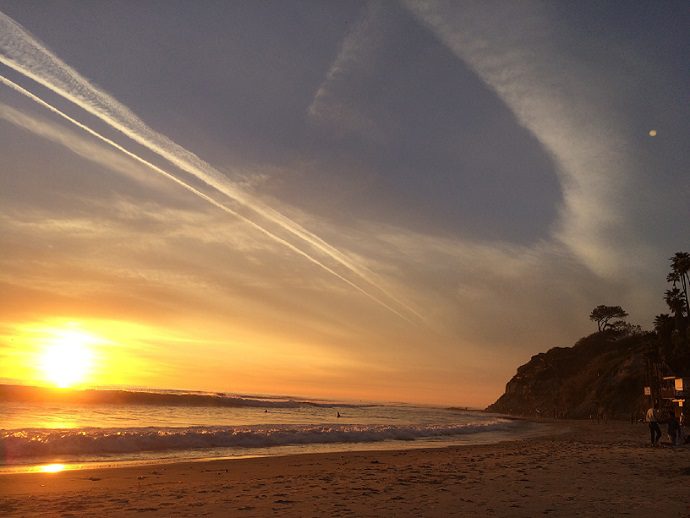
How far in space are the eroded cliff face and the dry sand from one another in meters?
57.0

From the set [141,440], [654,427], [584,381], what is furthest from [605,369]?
[141,440]

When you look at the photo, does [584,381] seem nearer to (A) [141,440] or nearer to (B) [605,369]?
(B) [605,369]

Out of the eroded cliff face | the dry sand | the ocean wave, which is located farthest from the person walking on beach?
the eroded cliff face

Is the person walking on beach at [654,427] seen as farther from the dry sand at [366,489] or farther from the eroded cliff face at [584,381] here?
the eroded cliff face at [584,381]

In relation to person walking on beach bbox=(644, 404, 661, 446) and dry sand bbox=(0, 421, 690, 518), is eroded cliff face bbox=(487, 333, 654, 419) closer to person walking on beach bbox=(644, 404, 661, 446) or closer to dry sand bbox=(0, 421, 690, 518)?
person walking on beach bbox=(644, 404, 661, 446)

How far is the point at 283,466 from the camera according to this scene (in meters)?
17.8

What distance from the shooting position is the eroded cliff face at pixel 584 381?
267 ft

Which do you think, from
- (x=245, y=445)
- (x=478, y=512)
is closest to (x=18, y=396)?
(x=245, y=445)

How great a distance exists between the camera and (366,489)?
1244 centimetres

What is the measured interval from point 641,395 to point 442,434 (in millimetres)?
53396

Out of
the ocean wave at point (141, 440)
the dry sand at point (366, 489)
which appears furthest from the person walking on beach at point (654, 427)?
the ocean wave at point (141, 440)

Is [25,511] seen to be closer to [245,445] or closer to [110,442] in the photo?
[110,442]

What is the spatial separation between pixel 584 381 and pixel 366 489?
104 meters

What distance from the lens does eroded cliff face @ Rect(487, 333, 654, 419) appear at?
81.3 metres
